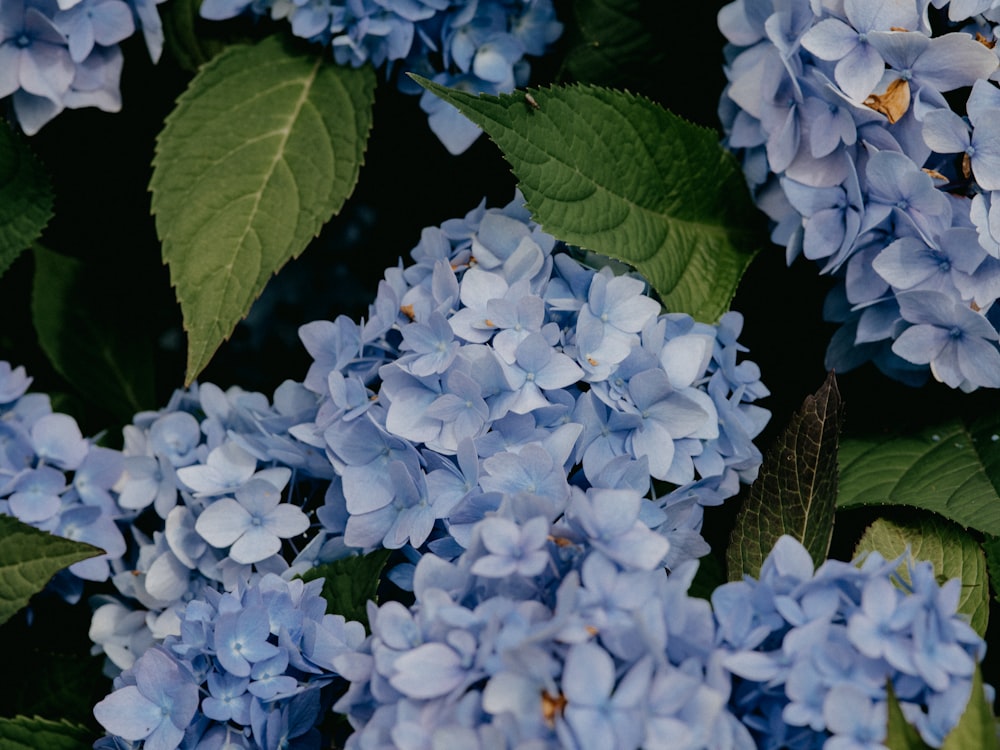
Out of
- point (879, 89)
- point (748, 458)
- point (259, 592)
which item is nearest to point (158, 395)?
point (259, 592)

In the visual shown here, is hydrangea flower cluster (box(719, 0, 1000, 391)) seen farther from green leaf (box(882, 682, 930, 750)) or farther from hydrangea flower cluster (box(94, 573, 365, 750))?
hydrangea flower cluster (box(94, 573, 365, 750))

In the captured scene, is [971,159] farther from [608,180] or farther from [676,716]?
[676,716]

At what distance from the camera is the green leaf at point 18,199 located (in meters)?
0.95

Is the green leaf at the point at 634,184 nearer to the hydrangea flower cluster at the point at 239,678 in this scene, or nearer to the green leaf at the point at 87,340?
the hydrangea flower cluster at the point at 239,678

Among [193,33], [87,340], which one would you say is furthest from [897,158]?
[87,340]

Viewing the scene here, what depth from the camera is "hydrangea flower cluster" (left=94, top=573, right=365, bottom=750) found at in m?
0.63

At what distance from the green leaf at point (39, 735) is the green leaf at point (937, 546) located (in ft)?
1.79

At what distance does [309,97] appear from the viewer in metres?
0.95

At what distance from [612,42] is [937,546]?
0.50m

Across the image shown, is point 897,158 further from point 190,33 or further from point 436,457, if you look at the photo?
point 190,33

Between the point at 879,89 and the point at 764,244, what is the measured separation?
0.60 ft

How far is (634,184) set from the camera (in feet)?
2.78

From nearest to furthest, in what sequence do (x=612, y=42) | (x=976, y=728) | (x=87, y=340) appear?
1. (x=976, y=728)
2. (x=612, y=42)
3. (x=87, y=340)

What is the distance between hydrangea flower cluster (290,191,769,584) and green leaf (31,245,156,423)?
1.24ft
